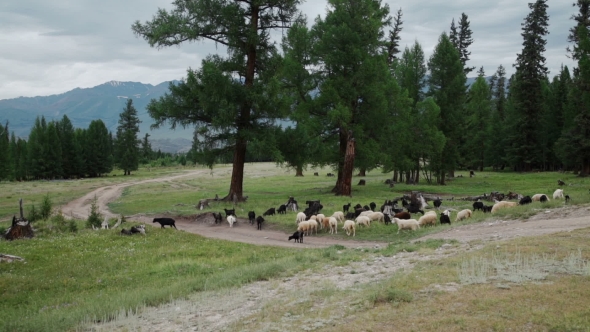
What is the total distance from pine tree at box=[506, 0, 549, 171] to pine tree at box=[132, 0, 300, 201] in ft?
144

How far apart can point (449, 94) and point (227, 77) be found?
29.7 meters

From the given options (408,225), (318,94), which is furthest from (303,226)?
(318,94)

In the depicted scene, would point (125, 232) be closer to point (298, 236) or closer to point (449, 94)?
point (298, 236)

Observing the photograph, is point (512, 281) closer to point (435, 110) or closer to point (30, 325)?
point (30, 325)

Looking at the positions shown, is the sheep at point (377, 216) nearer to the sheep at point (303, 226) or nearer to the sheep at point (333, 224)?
the sheep at point (333, 224)

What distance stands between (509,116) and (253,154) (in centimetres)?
5593

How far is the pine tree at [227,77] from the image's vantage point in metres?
28.7

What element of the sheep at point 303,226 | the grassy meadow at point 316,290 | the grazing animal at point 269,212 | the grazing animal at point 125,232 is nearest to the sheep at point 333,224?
the grassy meadow at point 316,290

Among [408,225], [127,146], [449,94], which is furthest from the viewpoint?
[127,146]

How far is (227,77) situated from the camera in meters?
29.2

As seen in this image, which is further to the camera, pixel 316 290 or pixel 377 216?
pixel 377 216

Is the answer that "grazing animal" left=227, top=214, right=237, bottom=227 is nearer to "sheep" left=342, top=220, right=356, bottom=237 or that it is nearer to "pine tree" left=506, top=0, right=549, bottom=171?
"sheep" left=342, top=220, right=356, bottom=237

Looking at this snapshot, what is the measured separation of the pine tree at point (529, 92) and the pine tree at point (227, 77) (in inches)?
1728

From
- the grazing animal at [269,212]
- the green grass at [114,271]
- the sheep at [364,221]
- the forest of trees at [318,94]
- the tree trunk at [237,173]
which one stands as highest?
the forest of trees at [318,94]
